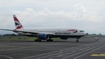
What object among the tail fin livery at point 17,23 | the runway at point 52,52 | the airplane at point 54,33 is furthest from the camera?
the tail fin livery at point 17,23

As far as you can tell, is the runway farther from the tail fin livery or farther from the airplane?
the tail fin livery

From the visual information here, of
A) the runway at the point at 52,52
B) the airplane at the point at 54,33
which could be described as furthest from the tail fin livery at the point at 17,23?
the runway at the point at 52,52

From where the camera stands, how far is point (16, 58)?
17.4m

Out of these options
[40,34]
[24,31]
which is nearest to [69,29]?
[40,34]

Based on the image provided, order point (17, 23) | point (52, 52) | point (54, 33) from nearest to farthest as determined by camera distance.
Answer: point (52, 52) → point (54, 33) → point (17, 23)

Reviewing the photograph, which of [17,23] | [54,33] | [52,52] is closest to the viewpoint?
[52,52]

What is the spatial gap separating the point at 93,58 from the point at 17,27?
5093cm

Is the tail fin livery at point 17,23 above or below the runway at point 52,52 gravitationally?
above

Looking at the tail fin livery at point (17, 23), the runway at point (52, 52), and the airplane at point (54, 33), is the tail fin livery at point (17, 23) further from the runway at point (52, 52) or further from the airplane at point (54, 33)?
the runway at point (52, 52)

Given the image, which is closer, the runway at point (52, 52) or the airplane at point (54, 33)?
the runway at point (52, 52)

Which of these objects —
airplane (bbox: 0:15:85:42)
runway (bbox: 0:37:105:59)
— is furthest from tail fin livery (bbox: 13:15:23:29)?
runway (bbox: 0:37:105:59)

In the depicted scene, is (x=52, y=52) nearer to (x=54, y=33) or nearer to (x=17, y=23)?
(x=54, y=33)

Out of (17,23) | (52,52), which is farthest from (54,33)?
(52,52)

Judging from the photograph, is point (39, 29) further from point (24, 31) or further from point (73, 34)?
point (73, 34)
